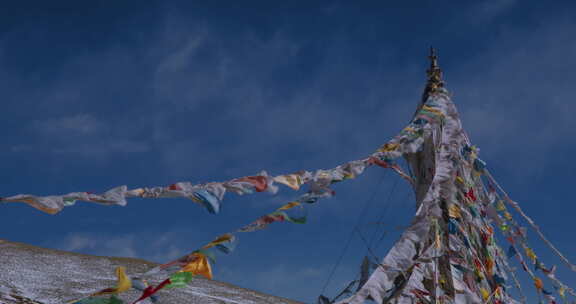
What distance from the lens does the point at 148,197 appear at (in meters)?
4.96

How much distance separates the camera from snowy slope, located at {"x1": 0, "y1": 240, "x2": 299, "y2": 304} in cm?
1597

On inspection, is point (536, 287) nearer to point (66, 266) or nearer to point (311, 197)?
point (311, 197)

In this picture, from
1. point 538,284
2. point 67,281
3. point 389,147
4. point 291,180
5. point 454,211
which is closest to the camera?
point 291,180

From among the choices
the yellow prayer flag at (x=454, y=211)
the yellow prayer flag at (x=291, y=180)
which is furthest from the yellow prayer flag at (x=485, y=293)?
the yellow prayer flag at (x=291, y=180)

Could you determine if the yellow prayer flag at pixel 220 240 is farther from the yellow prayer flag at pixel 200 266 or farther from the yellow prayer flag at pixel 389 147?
the yellow prayer flag at pixel 389 147

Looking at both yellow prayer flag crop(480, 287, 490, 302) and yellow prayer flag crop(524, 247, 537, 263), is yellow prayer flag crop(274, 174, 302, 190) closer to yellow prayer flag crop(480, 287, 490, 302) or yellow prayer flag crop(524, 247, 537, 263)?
yellow prayer flag crop(480, 287, 490, 302)

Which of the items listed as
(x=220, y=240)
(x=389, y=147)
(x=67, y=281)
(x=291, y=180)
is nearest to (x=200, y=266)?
(x=220, y=240)

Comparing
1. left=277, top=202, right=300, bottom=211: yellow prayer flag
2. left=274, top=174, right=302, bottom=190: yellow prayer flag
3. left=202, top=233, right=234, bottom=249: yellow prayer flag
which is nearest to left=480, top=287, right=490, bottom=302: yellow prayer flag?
left=274, top=174, right=302, bottom=190: yellow prayer flag

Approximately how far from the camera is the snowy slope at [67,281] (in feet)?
52.4

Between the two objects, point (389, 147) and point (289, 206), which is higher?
point (389, 147)

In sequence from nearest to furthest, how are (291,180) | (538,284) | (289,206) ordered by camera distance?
(289,206) < (291,180) < (538,284)

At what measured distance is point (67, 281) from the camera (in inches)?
715

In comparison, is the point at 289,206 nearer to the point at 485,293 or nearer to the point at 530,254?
the point at 485,293

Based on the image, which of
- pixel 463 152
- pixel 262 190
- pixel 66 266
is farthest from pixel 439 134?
pixel 66 266
